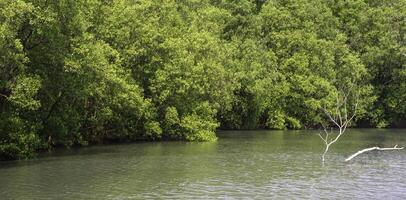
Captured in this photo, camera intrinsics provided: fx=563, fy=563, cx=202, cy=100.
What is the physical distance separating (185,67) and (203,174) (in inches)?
954

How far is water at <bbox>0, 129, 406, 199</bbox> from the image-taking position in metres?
30.7

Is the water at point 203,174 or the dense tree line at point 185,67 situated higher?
the dense tree line at point 185,67

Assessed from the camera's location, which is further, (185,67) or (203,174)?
(185,67)

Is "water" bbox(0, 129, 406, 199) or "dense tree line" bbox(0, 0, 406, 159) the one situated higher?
"dense tree line" bbox(0, 0, 406, 159)

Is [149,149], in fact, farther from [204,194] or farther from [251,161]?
[204,194]

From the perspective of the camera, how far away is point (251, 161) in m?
44.3

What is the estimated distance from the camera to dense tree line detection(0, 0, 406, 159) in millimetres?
41531

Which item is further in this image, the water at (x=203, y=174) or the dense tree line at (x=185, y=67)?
Result: the dense tree line at (x=185, y=67)

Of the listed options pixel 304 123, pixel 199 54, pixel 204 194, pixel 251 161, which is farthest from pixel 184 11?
pixel 204 194

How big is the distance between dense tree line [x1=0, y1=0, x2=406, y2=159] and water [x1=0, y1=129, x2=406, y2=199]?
12.7ft

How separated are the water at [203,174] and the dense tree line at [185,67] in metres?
3.88

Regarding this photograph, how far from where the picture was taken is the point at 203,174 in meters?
37.3

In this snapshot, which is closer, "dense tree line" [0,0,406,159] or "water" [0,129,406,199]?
"water" [0,129,406,199]

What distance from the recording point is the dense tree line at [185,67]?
136 feet
